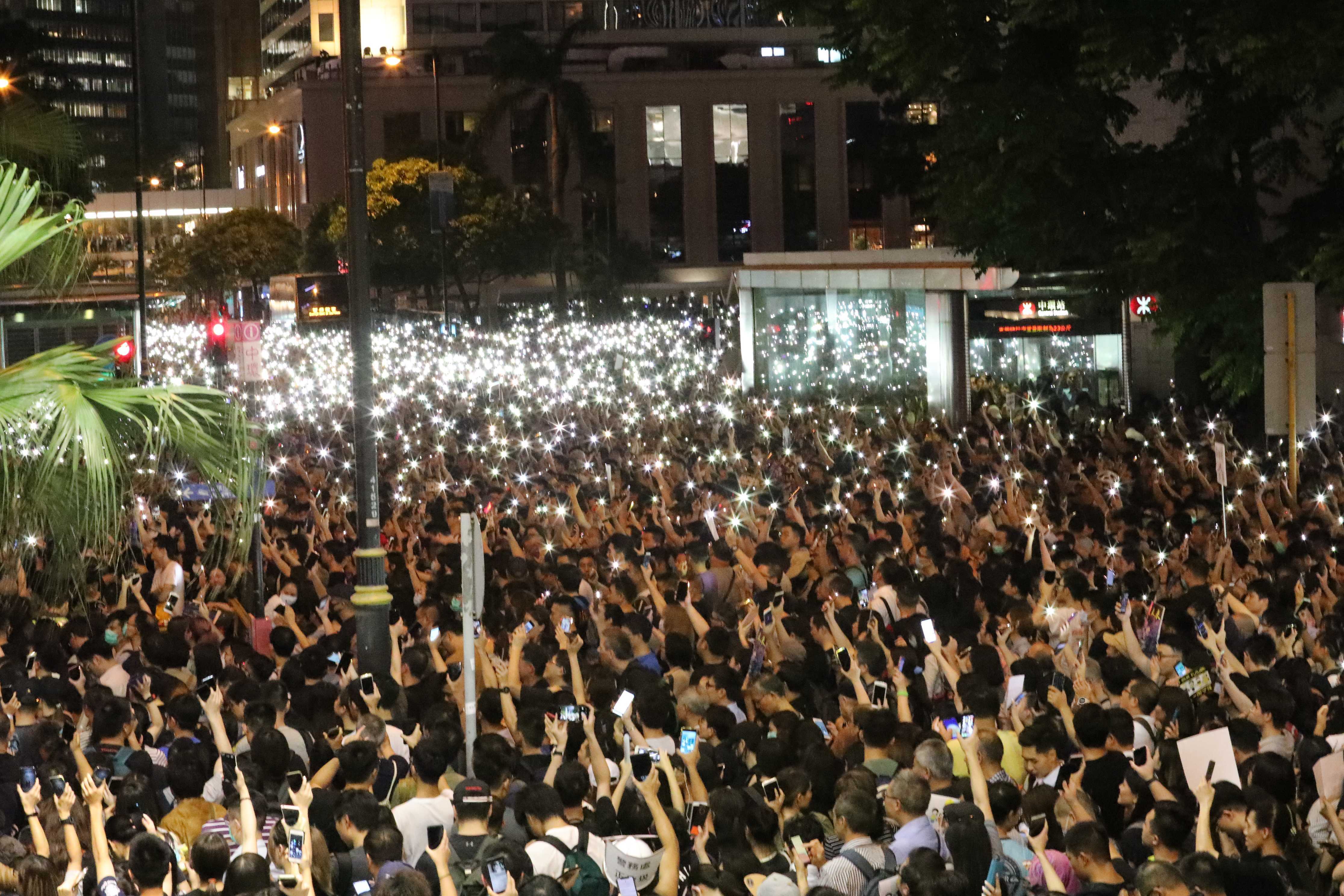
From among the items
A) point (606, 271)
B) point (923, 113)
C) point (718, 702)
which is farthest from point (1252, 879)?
point (923, 113)

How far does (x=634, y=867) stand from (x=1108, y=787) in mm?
2319

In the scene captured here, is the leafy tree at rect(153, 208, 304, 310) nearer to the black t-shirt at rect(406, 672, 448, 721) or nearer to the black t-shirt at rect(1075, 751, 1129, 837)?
the black t-shirt at rect(406, 672, 448, 721)

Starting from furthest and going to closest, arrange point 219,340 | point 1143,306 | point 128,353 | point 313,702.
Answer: point 1143,306 → point 128,353 → point 219,340 → point 313,702

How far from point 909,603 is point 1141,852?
4.24 metres

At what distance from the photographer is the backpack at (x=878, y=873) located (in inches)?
276

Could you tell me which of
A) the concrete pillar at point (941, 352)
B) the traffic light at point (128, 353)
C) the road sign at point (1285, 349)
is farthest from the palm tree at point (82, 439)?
the concrete pillar at point (941, 352)

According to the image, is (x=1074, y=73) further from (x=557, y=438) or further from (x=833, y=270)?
(x=833, y=270)

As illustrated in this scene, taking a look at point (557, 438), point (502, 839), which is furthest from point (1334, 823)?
point (557, 438)

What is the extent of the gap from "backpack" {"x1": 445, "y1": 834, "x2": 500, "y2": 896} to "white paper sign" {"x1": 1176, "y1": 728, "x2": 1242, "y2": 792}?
9.48 ft

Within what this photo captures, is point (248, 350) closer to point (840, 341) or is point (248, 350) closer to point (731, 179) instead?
point (840, 341)

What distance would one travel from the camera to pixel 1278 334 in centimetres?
1421

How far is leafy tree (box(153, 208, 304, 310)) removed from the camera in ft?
250

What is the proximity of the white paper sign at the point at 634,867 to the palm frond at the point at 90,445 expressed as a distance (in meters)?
2.28

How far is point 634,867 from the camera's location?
7.40 m
